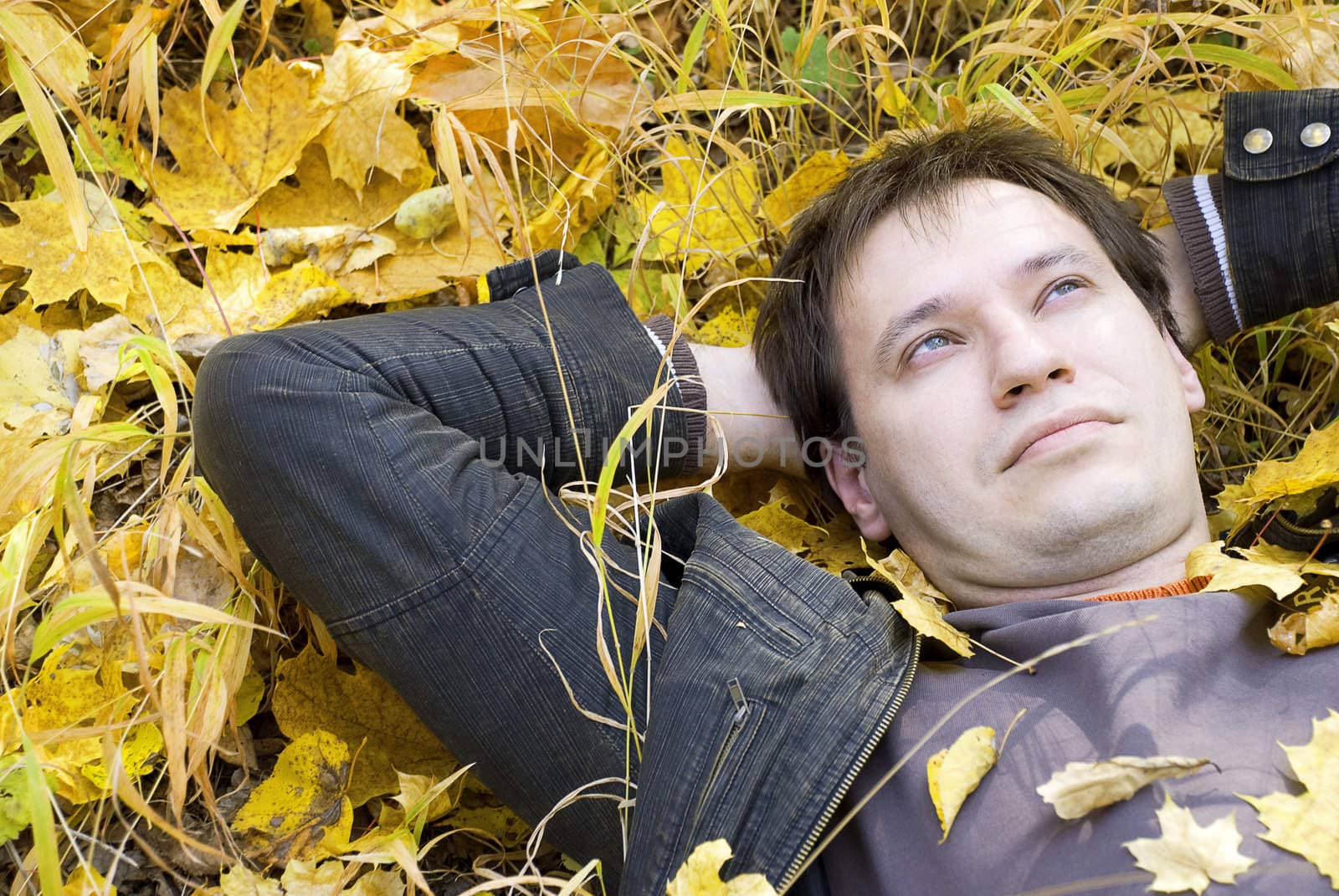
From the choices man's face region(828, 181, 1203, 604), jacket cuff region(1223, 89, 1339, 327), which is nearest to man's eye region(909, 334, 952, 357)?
man's face region(828, 181, 1203, 604)

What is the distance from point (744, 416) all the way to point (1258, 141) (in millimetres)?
1141

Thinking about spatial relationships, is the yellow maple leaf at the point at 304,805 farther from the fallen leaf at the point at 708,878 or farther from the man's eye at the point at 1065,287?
the man's eye at the point at 1065,287

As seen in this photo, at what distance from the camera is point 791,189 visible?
2.37 m

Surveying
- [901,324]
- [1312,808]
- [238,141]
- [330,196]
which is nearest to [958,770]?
[1312,808]

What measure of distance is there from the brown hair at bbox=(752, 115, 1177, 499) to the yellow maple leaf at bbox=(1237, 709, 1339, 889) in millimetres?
890

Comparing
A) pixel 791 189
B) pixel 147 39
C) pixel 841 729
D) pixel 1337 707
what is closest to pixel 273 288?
pixel 147 39

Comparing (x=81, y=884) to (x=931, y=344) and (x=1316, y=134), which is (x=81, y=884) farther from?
(x=1316, y=134)

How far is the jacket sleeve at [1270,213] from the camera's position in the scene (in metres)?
1.99

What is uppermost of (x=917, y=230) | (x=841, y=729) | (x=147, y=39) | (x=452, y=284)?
(x=147, y=39)

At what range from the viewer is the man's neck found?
1749 millimetres

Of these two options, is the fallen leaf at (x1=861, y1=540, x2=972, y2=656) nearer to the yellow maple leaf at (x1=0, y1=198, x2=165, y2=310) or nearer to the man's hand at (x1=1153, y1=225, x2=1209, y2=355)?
the man's hand at (x1=1153, y1=225, x2=1209, y2=355)

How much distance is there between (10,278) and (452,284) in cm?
90

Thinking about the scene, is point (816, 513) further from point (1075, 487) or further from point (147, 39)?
point (147, 39)

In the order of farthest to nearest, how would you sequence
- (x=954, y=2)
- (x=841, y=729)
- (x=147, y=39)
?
1. (x=954, y=2)
2. (x=147, y=39)
3. (x=841, y=729)
